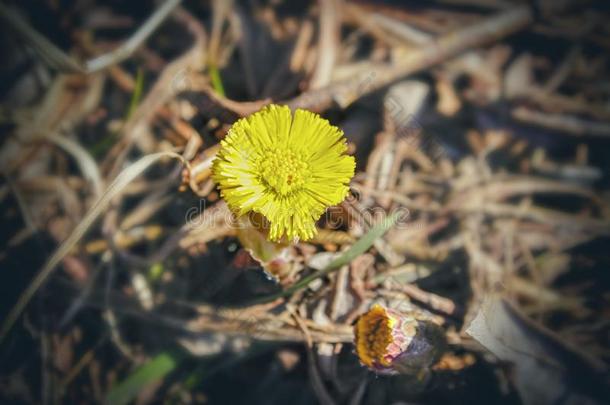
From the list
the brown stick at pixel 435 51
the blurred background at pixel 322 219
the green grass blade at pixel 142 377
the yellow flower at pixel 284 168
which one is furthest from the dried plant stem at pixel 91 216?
the brown stick at pixel 435 51

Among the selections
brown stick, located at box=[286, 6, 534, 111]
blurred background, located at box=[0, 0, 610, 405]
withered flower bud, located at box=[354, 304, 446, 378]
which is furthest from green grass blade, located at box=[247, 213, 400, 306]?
brown stick, located at box=[286, 6, 534, 111]

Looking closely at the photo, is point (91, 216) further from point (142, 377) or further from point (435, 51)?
point (435, 51)

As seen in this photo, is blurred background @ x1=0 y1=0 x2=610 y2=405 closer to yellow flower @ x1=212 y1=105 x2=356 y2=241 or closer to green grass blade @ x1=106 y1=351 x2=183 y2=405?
green grass blade @ x1=106 y1=351 x2=183 y2=405

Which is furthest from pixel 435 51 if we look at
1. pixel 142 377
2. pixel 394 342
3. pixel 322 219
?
pixel 142 377

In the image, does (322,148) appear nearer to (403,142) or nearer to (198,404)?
(403,142)

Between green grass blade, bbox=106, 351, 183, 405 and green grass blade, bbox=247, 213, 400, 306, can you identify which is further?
green grass blade, bbox=106, 351, 183, 405

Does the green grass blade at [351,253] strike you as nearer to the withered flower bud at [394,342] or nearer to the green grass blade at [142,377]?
the withered flower bud at [394,342]
